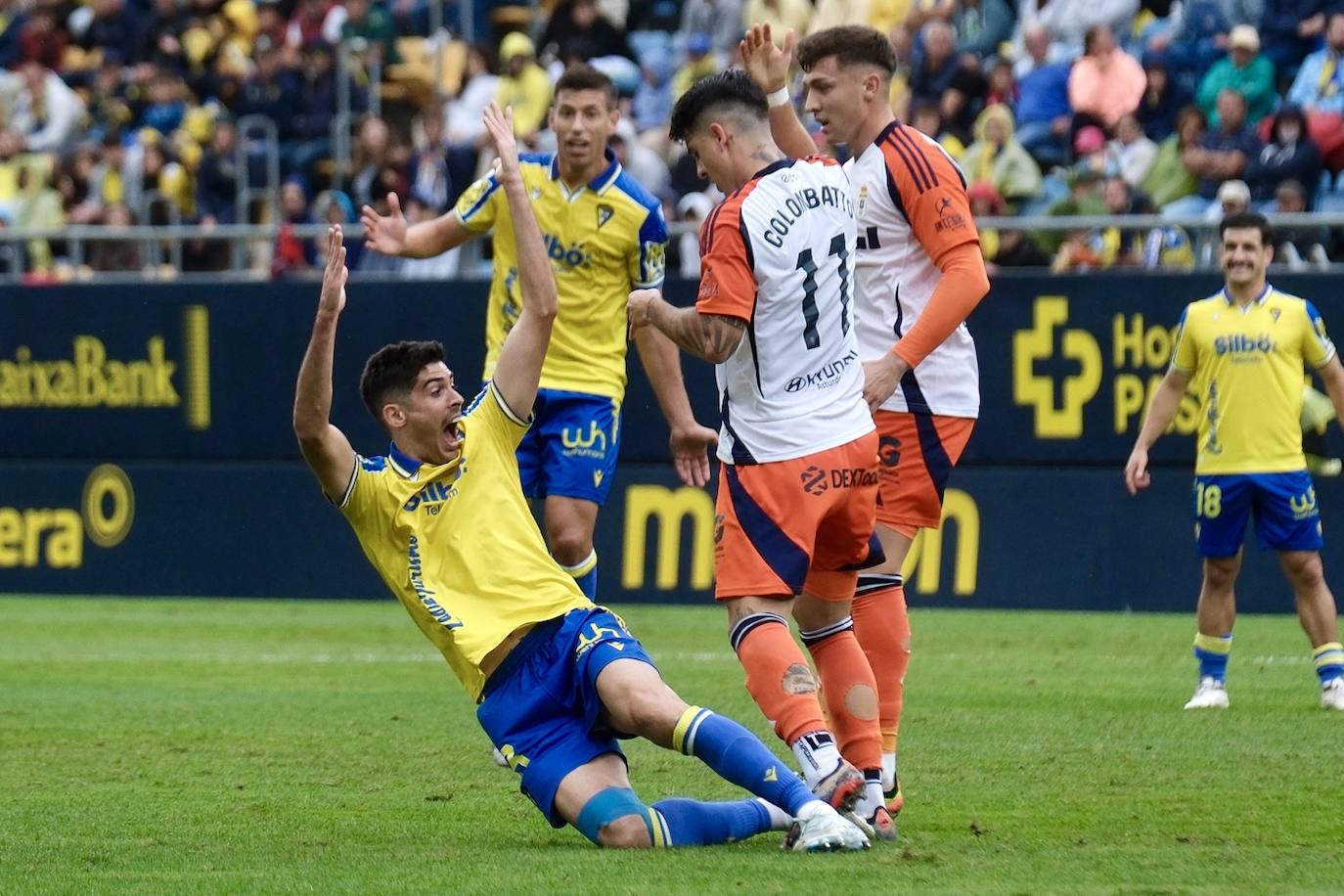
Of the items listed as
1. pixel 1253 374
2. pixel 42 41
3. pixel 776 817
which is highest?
pixel 42 41

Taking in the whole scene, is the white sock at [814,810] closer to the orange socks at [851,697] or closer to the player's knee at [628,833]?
the player's knee at [628,833]

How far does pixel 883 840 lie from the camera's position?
20.4ft

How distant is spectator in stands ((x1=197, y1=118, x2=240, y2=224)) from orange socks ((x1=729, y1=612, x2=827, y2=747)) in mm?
16149

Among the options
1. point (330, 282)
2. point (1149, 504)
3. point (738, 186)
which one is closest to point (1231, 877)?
point (738, 186)

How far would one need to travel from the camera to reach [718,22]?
814 inches

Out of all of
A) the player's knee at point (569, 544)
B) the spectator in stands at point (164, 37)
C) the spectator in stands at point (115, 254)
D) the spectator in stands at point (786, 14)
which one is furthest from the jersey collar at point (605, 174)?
the spectator in stands at point (164, 37)

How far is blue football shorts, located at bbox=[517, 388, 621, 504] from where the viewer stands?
9.60 m

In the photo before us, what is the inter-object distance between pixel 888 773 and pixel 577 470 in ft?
10.3

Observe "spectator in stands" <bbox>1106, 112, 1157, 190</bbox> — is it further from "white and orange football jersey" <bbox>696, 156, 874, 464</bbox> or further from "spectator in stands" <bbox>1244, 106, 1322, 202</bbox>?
"white and orange football jersey" <bbox>696, 156, 874, 464</bbox>

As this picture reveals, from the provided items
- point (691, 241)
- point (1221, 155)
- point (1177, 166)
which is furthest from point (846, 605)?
point (1177, 166)

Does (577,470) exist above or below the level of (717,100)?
below

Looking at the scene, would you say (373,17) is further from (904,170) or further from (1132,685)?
(904,170)

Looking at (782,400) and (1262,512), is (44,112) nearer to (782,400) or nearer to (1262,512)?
(1262,512)

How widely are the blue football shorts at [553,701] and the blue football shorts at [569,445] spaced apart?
10.5 ft
